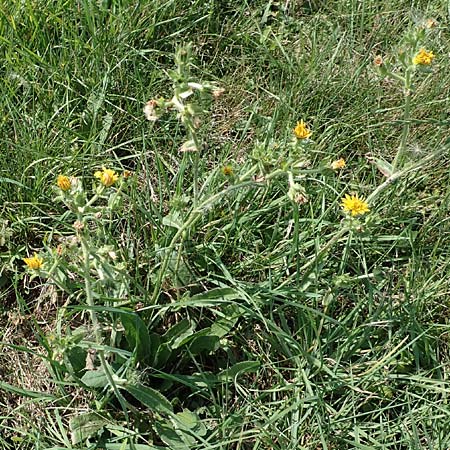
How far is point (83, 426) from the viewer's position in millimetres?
2100

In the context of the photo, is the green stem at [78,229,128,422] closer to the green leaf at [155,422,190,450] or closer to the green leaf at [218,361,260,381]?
the green leaf at [155,422,190,450]

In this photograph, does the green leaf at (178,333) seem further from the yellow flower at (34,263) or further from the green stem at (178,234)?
the yellow flower at (34,263)

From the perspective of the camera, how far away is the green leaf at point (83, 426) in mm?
2094

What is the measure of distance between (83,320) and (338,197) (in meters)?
1.00

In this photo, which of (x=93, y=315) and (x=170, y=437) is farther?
(x=170, y=437)

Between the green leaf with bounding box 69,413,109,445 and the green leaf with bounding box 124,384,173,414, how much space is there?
0.50ft

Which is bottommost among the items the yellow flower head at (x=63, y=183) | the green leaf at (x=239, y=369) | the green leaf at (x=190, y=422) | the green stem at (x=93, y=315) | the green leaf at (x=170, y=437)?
the green leaf at (x=170, y=437)

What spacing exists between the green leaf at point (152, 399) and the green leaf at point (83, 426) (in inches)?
Answer: 6.1

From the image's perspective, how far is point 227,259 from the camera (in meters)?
2.44

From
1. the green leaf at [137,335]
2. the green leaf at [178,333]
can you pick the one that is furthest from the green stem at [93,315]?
the green leaf at [178,333]

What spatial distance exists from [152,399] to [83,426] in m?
0.23

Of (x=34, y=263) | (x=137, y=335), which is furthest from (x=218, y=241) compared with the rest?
(x=34, y=263)

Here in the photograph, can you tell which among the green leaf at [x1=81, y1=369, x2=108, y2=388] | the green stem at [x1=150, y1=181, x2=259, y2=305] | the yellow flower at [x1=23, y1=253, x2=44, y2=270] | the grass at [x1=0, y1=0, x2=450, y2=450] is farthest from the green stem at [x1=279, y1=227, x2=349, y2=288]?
the yellow flower at [x1=23, y1=253, x2=44, y2=270]

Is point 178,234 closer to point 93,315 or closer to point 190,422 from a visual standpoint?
point 93,315
